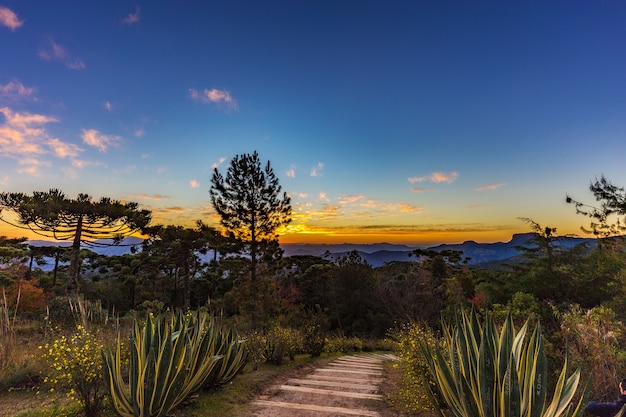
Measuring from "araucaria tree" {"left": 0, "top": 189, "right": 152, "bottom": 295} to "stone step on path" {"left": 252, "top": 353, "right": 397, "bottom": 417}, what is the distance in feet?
50.2

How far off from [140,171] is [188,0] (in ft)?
22.1

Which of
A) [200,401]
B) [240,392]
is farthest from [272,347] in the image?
[200,401]

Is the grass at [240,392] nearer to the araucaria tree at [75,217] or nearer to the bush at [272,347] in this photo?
the bush at [272,347]

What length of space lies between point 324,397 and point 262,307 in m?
9.63

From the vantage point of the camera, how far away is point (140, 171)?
39.7ft

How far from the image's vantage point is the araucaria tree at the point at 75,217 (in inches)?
563

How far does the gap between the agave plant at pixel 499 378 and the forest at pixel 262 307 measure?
0.06 feet

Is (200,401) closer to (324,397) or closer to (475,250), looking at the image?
(324,397)

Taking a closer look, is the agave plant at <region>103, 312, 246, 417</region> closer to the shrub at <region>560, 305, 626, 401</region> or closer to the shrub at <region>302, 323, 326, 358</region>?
the shrub at <region>560, 305, 626, 401</region>

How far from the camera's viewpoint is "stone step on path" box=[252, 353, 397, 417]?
3846mm

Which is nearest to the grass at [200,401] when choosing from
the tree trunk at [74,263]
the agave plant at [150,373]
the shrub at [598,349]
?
the agave plant at [150,373]

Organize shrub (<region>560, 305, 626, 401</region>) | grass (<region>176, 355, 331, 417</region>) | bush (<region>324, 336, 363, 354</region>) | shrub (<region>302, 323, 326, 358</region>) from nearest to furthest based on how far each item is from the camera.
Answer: grass (<region>176, 355, 331, 417</region>)
shrub (<region>560, 305, 626, 401</region>)
shrub (<region>302, 323, 326, 358</region>)
bush (<region>324, 336, 363, 354</region>)

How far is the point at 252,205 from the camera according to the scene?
18.7 meters

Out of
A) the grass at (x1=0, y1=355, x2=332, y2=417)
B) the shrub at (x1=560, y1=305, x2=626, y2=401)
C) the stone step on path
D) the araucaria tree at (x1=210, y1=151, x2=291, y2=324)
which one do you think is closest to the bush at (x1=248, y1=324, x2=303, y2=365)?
the grass at (x1=0, y1=355, x2=332, y2=417)
